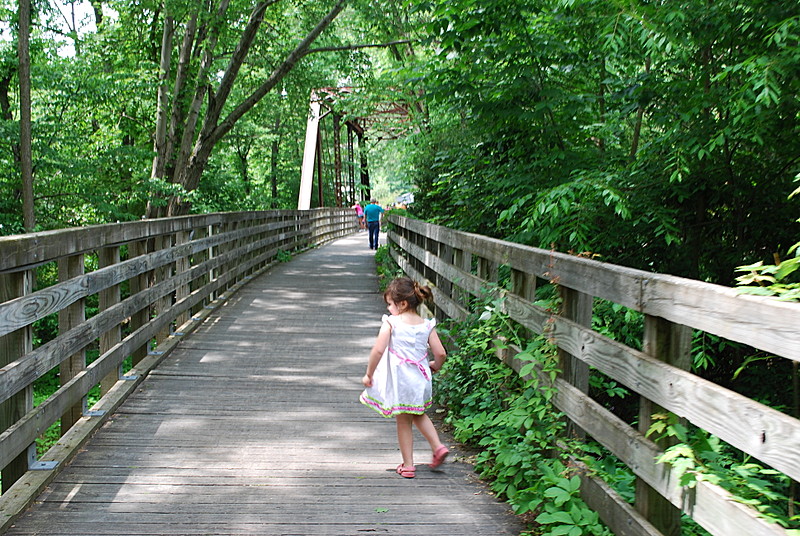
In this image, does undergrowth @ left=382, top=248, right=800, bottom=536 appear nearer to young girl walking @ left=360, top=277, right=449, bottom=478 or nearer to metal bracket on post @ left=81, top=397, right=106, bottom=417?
young girl walking @ left=360, top=277, right=449, bottom=478

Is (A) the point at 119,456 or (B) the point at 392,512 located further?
(A) the point at 119,456

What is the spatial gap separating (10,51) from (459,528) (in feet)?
44.2

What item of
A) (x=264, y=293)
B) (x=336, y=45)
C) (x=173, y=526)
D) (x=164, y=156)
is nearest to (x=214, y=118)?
(x=164, y=156)

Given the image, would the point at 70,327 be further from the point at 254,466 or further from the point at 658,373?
the point at 658,373

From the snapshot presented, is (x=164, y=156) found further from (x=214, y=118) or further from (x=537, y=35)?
(x=537, y=35)

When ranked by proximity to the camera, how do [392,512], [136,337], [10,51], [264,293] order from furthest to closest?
1. [10,51]
2. [264,293]
3. [136,337]
4. [392,512]

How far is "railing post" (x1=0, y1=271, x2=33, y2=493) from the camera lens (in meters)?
3.47

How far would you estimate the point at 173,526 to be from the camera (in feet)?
10.7

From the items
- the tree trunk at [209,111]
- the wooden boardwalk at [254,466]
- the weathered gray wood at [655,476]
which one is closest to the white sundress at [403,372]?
the wooden boardwalk at [254,466]

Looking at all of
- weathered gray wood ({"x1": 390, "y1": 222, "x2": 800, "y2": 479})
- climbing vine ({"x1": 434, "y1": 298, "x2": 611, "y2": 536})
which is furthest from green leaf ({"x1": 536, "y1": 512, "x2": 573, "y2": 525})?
weathered gray wood ({"x1": 390, "y1": 222, "x2": 800, "y2": 479})

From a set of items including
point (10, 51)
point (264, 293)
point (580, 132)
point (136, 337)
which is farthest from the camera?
point (10, 51)

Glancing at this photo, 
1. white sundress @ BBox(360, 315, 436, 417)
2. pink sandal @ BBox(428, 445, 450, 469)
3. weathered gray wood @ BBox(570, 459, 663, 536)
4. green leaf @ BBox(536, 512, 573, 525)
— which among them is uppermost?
white sundress @ BBox(360, 315, 436, 417)

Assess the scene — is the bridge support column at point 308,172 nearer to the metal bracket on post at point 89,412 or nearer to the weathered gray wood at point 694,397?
the metal bracket on post at point 89,412

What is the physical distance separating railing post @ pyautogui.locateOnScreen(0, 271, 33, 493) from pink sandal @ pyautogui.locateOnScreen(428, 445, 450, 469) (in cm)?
209
